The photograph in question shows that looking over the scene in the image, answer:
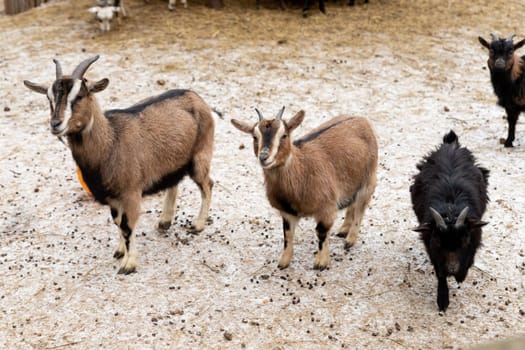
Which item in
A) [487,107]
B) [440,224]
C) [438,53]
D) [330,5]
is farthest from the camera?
[330,5]

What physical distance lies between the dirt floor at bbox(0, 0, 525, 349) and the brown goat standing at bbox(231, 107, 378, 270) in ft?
1.59

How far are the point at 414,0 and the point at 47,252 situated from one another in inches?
435

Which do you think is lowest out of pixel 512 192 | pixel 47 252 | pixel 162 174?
pixel 47 252

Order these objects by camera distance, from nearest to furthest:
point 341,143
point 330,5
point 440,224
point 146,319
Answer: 1. point 440,224
2. point 146,319
3. point 341,143
4. point 330,5

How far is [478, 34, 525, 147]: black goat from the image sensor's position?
7816 mm

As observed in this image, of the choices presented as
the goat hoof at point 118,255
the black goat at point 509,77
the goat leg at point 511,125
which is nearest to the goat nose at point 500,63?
the black goat at point 509,77

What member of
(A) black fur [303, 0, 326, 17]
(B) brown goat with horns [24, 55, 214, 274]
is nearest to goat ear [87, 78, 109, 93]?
(B) brown goat with horns [24, 55, 214, 274]

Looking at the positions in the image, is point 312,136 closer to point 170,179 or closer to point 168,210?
point 170,179

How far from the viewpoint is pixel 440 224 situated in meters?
4.46

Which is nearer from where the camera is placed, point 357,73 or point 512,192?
point 512,192

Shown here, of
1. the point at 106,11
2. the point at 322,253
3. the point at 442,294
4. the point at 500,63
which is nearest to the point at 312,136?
the point at 322,253

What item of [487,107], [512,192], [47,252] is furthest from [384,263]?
[487,107]

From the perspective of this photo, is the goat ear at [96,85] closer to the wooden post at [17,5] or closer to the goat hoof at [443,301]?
the goat hoof at [443,301]

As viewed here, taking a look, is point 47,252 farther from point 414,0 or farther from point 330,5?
point 414,0
